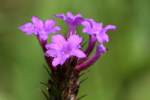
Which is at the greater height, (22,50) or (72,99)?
(22,50)

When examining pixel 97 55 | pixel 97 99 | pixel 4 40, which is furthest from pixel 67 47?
pixel 4 40

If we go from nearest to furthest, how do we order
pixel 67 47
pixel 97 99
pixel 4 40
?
1. pixel 67 47
2. pixel 97 99
3. pixel 4 40

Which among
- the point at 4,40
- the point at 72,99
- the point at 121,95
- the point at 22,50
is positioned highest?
the point at 4,40

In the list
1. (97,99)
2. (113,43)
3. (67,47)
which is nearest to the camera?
(67,47)

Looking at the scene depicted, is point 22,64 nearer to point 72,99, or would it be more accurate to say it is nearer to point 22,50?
point 22,50

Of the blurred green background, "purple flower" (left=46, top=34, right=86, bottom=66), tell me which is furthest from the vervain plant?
the blurred green background

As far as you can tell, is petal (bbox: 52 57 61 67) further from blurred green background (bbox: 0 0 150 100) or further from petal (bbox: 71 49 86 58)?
blurred green background (bbox: 0 0 150 100)

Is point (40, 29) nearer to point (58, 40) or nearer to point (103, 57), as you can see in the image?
point (58, 40)
